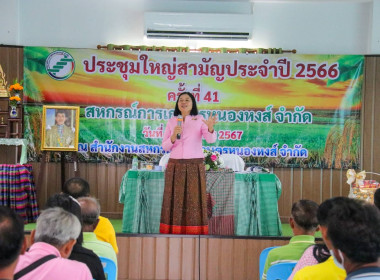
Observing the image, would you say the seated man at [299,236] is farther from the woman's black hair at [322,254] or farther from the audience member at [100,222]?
the audience member at [100,222]

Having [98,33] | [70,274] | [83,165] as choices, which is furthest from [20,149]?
[70,274]

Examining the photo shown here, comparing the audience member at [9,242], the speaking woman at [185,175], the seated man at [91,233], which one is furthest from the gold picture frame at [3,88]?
the audience member at [9,242]

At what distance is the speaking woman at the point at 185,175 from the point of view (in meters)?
4.22

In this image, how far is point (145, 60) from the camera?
6664 mm

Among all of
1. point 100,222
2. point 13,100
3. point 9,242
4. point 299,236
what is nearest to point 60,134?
point 13,100

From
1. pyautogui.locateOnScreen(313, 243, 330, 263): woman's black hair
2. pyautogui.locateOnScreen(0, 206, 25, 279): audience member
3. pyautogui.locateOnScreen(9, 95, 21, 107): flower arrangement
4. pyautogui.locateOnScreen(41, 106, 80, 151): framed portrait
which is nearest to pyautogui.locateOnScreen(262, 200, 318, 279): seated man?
pyautogui.locateOnScreen(313, 243, 330, 263): woman's black hair

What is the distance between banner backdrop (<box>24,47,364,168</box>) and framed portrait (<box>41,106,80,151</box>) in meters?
0.61

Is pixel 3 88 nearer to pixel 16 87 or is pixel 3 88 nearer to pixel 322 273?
pixel 16 87

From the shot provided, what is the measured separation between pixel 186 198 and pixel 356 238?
2972 millimetres

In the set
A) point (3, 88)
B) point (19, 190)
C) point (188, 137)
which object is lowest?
point (19, 190)

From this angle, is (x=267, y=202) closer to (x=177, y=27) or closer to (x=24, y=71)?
(x=177, y=27)

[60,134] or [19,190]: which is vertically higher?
[60,134]

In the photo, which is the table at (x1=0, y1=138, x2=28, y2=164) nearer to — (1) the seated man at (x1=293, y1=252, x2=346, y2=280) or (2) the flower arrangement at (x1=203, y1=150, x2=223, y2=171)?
(2) the flower arrangement at (x1=203, y1=150, x2=223, y2=171)

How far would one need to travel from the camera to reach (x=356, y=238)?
4.59 ft
